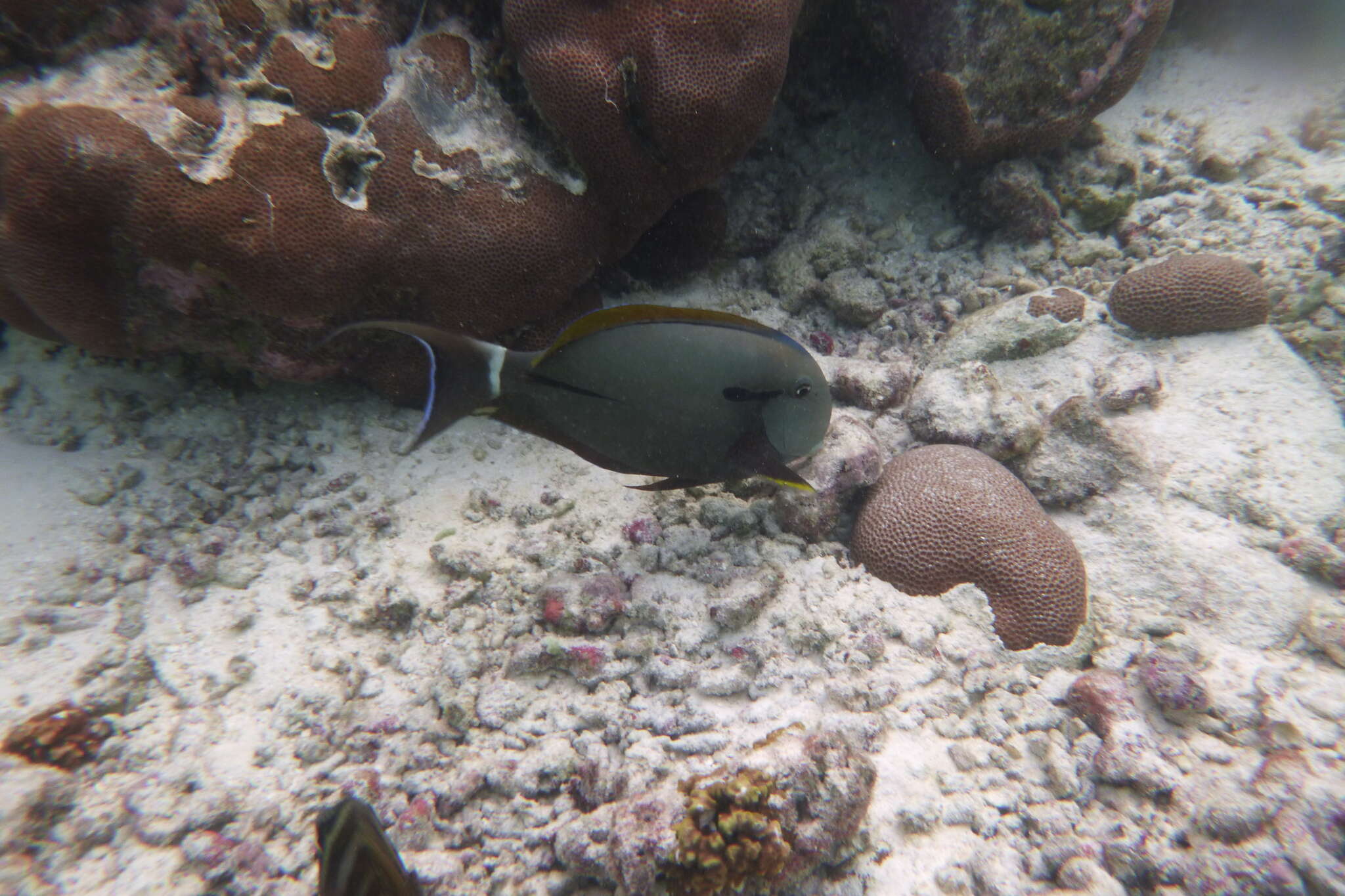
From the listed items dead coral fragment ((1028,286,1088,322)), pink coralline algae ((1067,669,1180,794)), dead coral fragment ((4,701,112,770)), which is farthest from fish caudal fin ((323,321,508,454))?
dead coral fragment ((1028,286,1088,322))

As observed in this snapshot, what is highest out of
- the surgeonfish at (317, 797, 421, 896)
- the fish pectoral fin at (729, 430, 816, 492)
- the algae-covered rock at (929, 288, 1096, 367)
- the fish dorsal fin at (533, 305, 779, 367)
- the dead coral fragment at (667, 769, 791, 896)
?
the algae-covered rock at (929, 288, 1096, 367)

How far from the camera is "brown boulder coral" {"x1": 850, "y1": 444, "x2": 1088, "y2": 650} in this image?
Result: 280 centimetres

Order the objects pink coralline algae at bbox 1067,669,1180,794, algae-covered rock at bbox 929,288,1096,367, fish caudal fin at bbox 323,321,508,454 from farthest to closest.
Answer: algae-covered rock at bbox 929,288,1096,367
pink coralline algae at bbox 1067,669,1180,794
fish caudal fin at bbox 323,321,508,454

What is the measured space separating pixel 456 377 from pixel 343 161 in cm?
182

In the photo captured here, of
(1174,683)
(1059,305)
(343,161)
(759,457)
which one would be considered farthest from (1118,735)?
(343,161)

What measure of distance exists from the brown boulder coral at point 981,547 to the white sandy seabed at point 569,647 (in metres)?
0.12

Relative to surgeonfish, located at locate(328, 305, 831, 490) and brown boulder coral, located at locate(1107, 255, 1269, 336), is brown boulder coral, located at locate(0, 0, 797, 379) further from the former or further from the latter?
brown boulder coral, located at locate(1107, 255, 1269, 336)

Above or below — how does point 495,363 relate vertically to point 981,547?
above

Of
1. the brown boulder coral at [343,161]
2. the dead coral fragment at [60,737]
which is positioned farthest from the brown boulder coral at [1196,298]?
the dead coral fragment at [60,737]

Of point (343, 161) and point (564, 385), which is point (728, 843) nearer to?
point (564, 385)

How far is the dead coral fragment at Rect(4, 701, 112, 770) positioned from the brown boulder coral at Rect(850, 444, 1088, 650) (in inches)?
136

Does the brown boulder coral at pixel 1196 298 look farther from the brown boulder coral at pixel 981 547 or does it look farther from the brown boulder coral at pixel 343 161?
the brown boulder coral at pixel 343 161

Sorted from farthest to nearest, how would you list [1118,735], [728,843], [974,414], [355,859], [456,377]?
[974,414] < [1118,735] < [456,377] < [728,843] < [355,859]

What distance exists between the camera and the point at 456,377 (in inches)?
79.9
